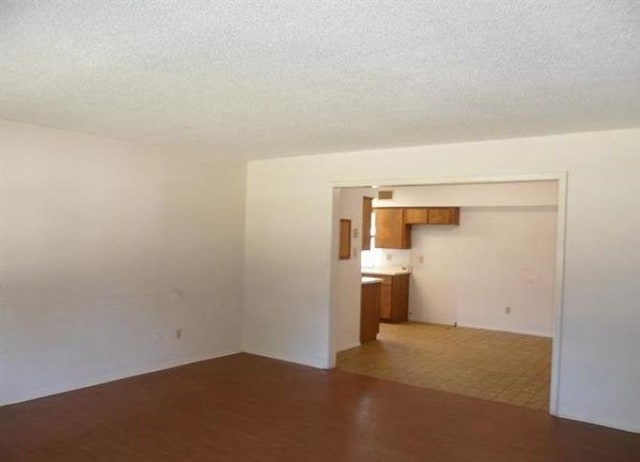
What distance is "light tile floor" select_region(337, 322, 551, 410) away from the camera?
5106mm

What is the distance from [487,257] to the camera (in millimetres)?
8430

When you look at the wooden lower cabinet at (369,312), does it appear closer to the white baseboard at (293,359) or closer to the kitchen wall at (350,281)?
the kitchen wall at (350,281)

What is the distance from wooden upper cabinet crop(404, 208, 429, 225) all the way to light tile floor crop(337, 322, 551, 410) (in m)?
1.80

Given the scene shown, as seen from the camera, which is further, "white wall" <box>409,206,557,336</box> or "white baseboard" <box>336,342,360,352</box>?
"white wall" <box>409,206,557,336</box>

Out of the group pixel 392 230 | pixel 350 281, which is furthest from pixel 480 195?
pixel 350 281

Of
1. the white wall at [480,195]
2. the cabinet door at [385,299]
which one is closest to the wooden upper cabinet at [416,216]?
the white wall at [480,195]

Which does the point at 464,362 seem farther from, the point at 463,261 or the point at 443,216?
the point at 443,216

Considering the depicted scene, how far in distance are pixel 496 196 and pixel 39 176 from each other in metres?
6.28

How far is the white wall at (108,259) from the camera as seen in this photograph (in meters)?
4.34

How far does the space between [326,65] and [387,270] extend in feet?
21.9

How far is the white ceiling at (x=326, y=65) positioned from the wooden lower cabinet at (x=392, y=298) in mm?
4539

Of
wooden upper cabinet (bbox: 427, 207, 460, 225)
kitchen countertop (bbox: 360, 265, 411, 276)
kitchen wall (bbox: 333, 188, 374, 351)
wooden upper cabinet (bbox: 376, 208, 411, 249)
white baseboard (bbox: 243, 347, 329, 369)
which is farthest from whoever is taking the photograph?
wooden upper cabinet (bbox: 376, 208, 411, 249)

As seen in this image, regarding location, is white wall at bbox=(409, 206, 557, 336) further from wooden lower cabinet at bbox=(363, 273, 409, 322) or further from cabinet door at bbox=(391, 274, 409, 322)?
wooden lower cabinet at bbox=(363, 273, 409, 322)

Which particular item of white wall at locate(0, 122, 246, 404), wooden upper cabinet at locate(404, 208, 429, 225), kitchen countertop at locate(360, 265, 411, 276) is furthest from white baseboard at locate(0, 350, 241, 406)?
wooden upper cabinet at locate(404, 208, 429, 225)
